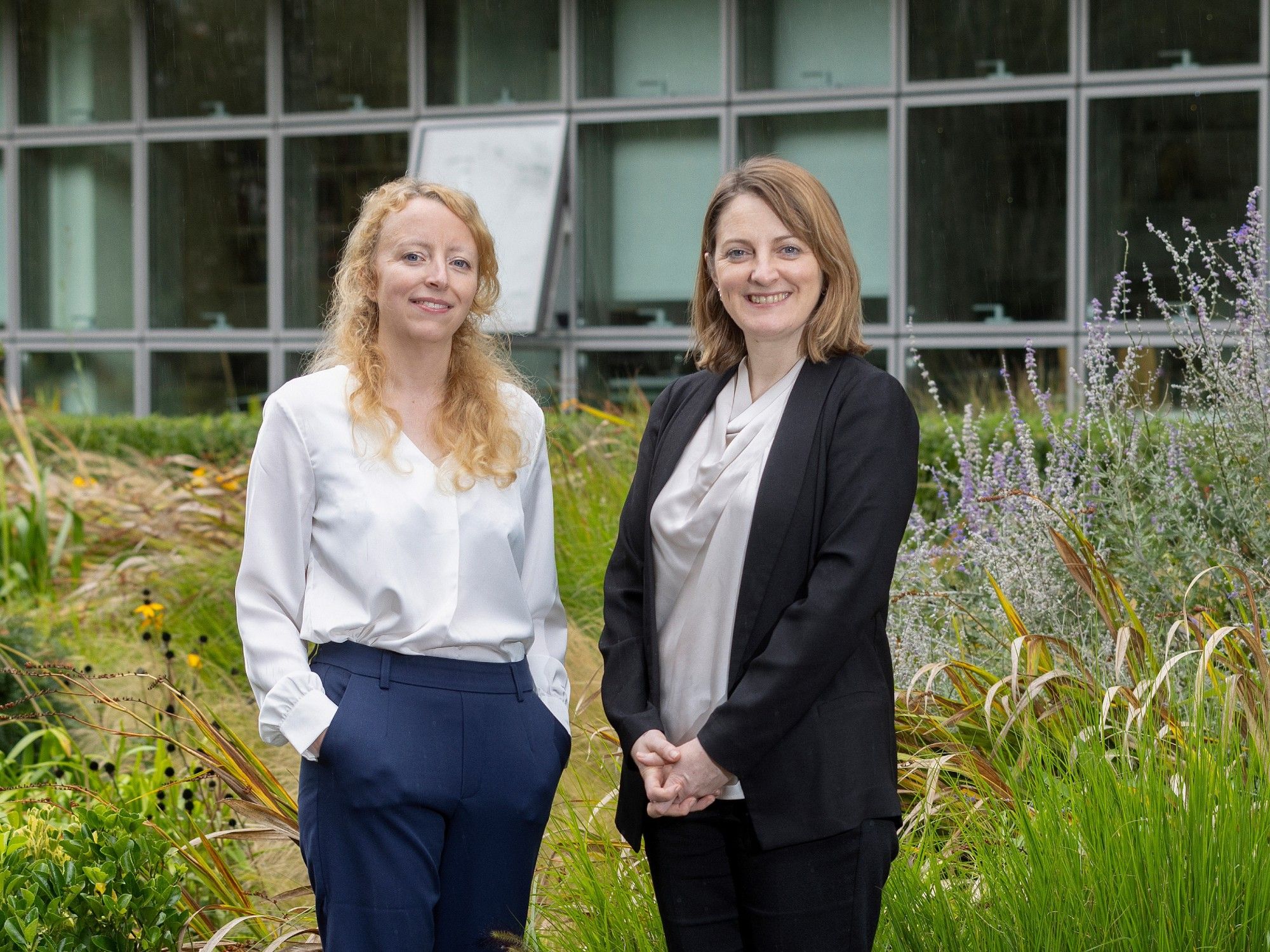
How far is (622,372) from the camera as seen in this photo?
34.6ft

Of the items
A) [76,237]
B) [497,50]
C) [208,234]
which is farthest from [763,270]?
[76,237]

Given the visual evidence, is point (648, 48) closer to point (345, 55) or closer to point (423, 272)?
point (345, 55)

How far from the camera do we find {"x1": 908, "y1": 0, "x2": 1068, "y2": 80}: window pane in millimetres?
9867

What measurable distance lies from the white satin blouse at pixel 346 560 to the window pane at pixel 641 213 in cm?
808

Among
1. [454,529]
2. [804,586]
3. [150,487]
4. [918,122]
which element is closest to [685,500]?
[804,586]

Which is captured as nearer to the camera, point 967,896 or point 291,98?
point 967,896

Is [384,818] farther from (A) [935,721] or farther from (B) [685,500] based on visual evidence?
(A) [935,721]

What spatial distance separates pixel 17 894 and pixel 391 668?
123cm

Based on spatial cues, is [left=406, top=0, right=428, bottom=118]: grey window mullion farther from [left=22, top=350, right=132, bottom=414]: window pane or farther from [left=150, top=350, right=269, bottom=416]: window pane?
[left=22, top=350, right=132, bottom=414]: window pane

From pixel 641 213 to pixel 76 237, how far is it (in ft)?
17.0

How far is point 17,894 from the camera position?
2.99 metres

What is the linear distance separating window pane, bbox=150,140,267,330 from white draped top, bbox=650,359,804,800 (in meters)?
9.81

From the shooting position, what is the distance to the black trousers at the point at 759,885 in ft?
7.39

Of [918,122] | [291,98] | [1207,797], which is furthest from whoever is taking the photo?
[291,98]
